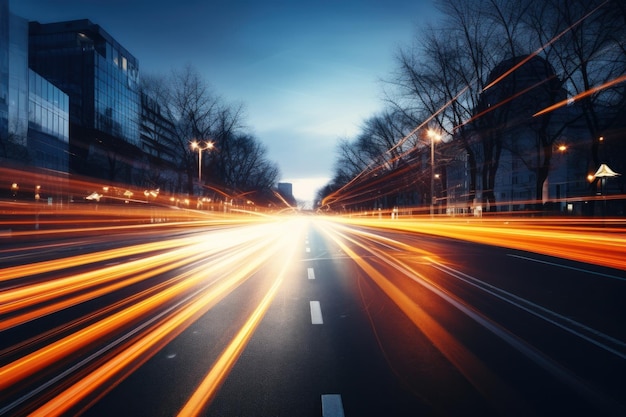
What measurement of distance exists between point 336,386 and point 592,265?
41.4 ft

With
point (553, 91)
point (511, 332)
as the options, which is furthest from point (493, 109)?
point (511, 332)

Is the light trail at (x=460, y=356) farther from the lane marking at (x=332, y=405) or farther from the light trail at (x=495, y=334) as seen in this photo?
the lane marking at (x=332, y=405)

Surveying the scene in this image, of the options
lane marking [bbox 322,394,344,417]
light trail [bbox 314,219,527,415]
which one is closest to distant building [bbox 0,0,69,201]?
light trail [bbox 314,219,527,415]

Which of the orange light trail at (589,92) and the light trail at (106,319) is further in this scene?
the orange light trail at (589,92)

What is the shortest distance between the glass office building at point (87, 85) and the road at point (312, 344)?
46.0 m

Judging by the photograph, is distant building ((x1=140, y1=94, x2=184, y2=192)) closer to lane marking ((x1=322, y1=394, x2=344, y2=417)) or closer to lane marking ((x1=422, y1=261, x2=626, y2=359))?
lane marking ((x1=422, y1=261, x2=626, y2=359))

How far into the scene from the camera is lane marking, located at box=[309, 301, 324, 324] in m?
7.20

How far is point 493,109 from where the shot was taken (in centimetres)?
3459

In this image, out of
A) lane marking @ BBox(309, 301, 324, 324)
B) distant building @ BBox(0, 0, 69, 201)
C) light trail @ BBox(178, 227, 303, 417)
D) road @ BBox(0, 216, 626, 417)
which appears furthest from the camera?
distant building @ BBox(0, 0, 69, 201)

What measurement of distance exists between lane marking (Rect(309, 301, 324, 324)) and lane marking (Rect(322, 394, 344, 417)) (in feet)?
9.27

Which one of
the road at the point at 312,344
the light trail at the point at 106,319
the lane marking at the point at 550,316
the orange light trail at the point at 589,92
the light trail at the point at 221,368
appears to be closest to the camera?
the light trail at the point at 221,368

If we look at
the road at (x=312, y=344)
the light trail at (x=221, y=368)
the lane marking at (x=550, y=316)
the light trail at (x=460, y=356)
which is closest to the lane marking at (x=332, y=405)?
the road at (x=312, y=344)

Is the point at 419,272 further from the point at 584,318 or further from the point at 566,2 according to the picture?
the point at 566,2

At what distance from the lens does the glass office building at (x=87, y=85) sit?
2137 inches
